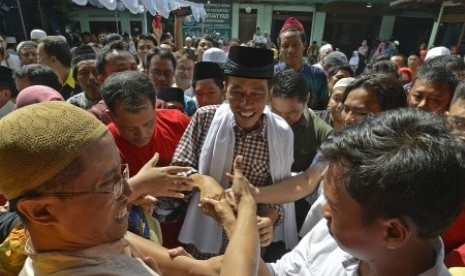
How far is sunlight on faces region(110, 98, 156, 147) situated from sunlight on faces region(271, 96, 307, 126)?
1.07 meters

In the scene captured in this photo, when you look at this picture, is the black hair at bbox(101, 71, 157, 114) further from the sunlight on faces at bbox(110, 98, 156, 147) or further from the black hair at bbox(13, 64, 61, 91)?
the black hair at bbox(13, 64, 61, 91)

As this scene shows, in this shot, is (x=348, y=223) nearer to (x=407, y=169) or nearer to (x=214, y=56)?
(x=407, y=169)

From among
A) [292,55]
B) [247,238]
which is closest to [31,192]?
[247,238]

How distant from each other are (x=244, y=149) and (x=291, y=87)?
0.87 metres

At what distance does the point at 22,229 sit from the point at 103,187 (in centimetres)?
77

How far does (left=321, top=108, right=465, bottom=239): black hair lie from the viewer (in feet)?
2.95

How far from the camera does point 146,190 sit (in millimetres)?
1694

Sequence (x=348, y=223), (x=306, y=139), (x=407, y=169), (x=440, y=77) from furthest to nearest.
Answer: (x=306, y=139), (x=440, y=77), (x=348, y=223), (x=407, y=169)

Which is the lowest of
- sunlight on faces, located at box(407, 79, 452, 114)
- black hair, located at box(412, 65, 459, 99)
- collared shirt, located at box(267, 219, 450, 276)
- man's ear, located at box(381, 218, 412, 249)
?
collared shirt, located at box(267, 219, 450, 276)

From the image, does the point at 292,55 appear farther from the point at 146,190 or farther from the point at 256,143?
the point at 146,190

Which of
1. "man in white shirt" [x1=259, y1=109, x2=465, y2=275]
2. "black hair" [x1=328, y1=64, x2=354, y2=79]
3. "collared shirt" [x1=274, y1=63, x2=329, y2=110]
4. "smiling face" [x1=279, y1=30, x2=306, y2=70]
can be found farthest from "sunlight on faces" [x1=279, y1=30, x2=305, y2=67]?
"man in white shirt" [x1=259, y1=109, x2=465, y2=275]

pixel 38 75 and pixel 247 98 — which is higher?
pixel 247 98

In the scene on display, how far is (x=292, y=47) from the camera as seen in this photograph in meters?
4.05

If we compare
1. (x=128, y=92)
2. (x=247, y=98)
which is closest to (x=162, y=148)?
(x=128, y=92)
